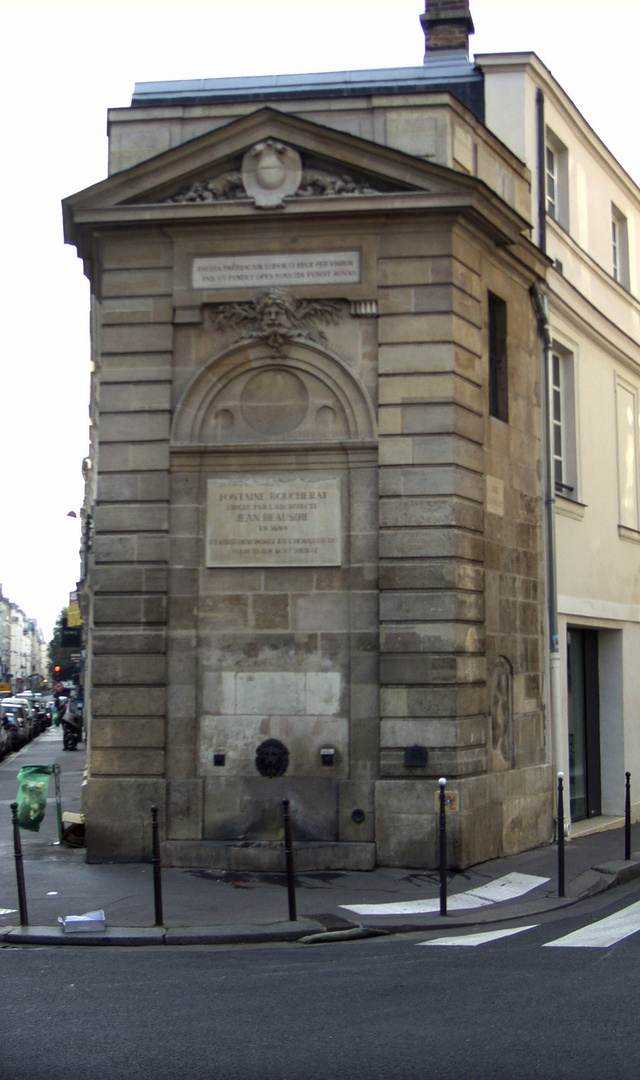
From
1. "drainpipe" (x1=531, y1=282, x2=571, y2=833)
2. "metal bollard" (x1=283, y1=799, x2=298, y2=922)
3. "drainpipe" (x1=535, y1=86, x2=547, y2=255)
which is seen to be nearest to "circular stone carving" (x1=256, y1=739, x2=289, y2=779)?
"metal bollard" (x1=283, y1=799, x2=298, y2=922)

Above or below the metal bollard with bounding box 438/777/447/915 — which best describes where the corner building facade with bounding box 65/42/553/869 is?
above

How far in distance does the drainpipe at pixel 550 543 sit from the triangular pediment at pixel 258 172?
327cm

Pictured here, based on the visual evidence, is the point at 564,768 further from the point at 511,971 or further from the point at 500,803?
the point at 511,971

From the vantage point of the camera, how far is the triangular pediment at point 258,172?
13.9 metres

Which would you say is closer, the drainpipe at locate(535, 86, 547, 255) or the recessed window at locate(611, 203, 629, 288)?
the drainpipe at locate(535, 86, 547, 255)

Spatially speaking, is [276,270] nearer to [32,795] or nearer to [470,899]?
[32,795]

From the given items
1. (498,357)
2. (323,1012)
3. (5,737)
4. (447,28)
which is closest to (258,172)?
(498,357)

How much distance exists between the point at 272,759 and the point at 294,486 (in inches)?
118

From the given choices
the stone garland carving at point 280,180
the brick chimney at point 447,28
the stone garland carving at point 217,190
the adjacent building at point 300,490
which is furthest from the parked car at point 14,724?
the stone garland carving at point 280,180

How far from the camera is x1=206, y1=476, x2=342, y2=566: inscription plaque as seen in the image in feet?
45.3

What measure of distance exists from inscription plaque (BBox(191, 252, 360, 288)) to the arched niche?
29.6 inches

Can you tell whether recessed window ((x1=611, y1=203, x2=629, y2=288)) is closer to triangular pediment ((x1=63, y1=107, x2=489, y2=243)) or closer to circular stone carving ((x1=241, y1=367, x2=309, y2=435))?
triangular pediment ((x1=63, y1=107, x2=489, y2=243))

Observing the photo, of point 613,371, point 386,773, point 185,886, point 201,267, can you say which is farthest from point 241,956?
point 613,371

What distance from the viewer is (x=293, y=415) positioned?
14.1 m
